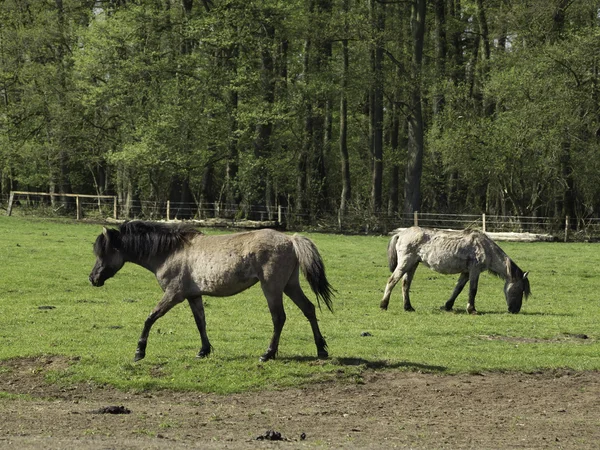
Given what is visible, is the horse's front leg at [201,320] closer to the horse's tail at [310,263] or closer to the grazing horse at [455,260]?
the horse's tail at [310,263]

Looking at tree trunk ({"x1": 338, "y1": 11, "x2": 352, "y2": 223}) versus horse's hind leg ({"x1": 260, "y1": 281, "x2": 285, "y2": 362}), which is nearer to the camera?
horse's hind leg ({"x1": 260, "y1": 281, "x2": 285, "y2": 362})

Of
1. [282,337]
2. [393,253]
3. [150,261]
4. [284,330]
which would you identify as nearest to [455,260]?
[393,253]

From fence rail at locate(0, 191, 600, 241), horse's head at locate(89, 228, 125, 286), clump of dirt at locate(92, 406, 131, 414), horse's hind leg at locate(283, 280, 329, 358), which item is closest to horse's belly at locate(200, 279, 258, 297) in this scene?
horse's hind leg at locate(283, 280, 329, 358)

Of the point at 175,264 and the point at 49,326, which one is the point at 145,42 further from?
the point at 175,264

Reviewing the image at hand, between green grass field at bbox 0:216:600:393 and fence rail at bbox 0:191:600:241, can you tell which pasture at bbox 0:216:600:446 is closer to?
green grass field at bbox 0:216:600:393

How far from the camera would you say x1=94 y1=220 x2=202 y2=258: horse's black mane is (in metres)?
13.0

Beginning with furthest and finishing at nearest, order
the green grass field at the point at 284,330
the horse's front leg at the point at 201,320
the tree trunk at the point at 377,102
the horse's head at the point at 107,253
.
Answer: the tree trunk at the point at 377,102, the horse's head at the point at 107,253, the horse's front leg at the point at 201,320, the green grass field at the point at 284,330

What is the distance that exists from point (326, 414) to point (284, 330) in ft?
18.7

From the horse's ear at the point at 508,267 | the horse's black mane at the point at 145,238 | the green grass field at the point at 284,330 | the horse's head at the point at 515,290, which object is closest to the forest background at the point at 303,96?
the green grass field at the point at 284,330

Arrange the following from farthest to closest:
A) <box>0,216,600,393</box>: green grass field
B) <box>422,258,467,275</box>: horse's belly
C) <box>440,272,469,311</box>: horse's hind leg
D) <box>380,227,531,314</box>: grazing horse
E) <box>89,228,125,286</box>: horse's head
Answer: <box>440,272,469,311</box>: horse's hind leg
<box>422,258,467,275</box>: horse's belly
<box>380,227,531,314</box>: grazing horse
<box>89,228,125,286</box>: horse's head
<box>0,216,600,393</box>: green grass field

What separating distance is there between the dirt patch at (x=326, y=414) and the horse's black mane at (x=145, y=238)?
1.92m

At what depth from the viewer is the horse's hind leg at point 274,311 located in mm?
12430

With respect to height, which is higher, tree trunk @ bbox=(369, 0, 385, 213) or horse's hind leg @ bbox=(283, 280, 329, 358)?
tree trunk @ bbox=(369, 0, 385, 213)

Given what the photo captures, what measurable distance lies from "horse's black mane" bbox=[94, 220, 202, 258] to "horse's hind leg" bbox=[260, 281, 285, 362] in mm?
1609
